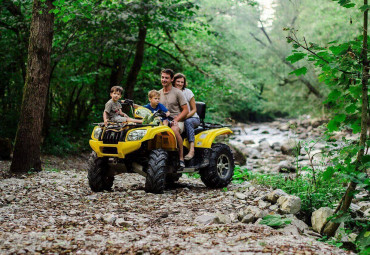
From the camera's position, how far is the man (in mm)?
6879

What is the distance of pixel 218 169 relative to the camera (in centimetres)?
760

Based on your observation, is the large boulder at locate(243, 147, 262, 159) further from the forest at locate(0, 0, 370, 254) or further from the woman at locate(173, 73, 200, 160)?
the woman at locate(173, 73, 200, 160)

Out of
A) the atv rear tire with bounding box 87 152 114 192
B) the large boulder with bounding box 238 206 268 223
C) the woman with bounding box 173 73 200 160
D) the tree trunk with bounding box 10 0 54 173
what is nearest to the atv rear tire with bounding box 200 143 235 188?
the woman with bounding box 173 73 200 160

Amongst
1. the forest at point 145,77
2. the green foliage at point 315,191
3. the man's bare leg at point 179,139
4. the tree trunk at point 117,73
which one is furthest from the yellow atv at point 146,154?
the tree trunk at point 117,73

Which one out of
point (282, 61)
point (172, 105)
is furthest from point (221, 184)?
point (282, 61)

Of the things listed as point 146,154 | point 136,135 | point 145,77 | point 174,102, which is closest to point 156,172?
point 146,154

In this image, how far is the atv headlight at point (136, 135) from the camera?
243 inches

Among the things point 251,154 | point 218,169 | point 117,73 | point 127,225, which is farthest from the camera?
point 251,154

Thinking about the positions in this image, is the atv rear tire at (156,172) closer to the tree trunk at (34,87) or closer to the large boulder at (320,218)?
the large boulder at (320,218)

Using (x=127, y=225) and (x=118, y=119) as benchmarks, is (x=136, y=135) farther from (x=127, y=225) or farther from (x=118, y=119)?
(x=127, y=225)

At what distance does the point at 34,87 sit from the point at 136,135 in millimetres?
3637

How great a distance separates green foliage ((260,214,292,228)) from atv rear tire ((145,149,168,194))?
1956mm

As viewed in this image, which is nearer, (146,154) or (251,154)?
(146,154)

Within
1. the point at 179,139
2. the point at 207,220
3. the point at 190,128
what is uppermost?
the point at 190,128
